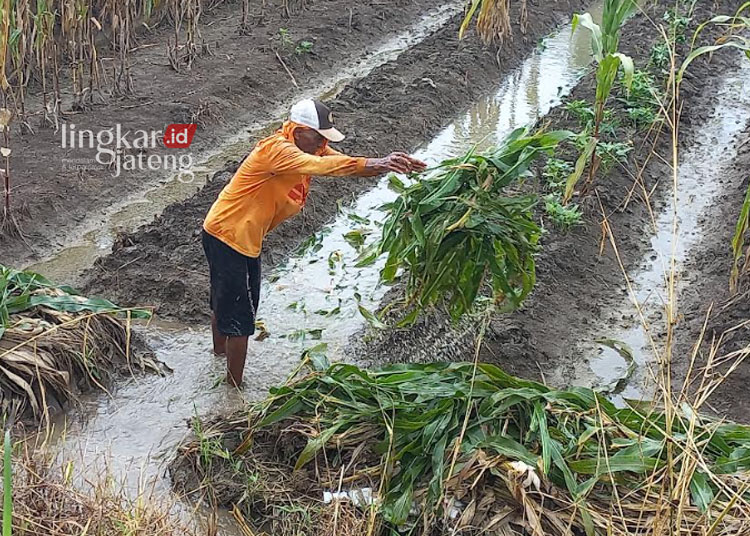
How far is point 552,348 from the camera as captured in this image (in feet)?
18.0

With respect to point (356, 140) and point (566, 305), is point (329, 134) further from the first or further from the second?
point (356, 140)

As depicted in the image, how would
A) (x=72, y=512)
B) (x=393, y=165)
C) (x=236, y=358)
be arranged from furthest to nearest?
1. (x=236, y=358)
2. (x=393, y=165)
3. (x=72, y=512)

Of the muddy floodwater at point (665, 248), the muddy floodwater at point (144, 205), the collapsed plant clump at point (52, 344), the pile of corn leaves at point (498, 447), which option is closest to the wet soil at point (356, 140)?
the muddy floodwater at point (144, 205)

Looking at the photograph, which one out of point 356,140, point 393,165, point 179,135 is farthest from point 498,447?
point 179,135

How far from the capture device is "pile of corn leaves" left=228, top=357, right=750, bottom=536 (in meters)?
3.52

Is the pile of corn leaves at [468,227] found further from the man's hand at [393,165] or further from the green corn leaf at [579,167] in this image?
the green corn leaf at [579,167]

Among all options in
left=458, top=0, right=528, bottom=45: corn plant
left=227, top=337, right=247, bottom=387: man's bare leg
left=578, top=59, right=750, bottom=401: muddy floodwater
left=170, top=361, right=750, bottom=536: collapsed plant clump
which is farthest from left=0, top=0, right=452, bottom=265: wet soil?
left=578, top=59, right=750, bottom=401: muddy floodwater

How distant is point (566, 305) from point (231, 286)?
7.44ft

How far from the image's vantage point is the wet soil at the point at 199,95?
6.76 metres

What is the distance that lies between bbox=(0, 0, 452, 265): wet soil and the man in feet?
7.16

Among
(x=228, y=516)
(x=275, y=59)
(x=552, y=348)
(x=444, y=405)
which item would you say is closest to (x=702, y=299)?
(x=552, y=348)

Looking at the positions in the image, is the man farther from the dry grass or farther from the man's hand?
the dry grass

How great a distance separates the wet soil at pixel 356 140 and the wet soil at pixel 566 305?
1214 mm

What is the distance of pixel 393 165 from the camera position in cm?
404
